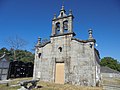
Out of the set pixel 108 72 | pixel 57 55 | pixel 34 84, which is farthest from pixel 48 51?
pixel 108 72

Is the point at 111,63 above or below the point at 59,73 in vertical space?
below

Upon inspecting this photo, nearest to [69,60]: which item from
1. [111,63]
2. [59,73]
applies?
[59,73]

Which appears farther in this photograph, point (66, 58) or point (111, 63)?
point (111, 63)

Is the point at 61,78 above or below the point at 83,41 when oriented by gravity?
below

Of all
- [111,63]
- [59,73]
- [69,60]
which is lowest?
[111,63]

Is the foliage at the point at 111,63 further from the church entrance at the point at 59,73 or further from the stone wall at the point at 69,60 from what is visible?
the church entrance at the point at 59,73

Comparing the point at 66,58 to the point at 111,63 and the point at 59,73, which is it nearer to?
the point at 59,73

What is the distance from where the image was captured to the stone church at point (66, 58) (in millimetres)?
12250

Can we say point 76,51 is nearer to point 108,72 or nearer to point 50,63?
point 50,63

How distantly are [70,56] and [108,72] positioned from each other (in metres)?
35.4

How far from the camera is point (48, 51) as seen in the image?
15.2 metres

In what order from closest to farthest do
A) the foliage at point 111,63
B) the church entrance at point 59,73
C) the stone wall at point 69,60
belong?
the stone wall at point 69,60 < the church entrance at point 59,73 < the foliage at point 111,63

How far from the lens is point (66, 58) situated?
1364 cm

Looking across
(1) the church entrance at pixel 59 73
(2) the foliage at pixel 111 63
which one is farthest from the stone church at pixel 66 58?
(2) the foliage at pixel 111 63
